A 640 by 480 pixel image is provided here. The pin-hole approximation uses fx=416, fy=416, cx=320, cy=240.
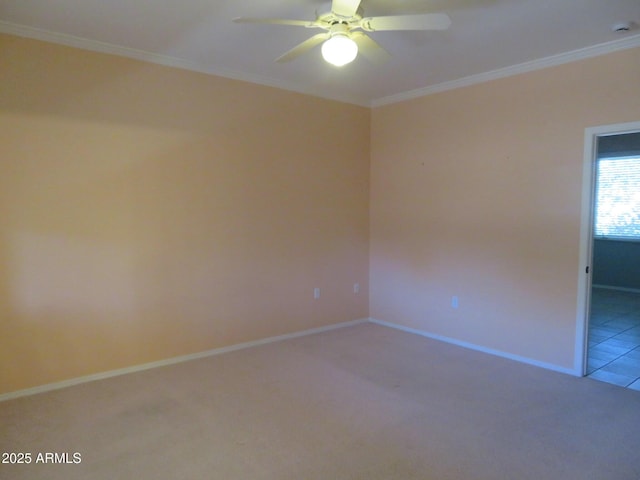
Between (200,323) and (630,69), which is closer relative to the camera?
(630,69)

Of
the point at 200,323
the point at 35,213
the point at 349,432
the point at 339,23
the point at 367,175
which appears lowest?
the point at 349,432

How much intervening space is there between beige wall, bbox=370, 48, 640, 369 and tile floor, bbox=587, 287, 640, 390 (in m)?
0.43

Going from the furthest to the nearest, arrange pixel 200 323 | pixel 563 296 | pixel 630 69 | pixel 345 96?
pixel 345 96 → pixel 200 323 → pixel 563 296 → pixel 630 69

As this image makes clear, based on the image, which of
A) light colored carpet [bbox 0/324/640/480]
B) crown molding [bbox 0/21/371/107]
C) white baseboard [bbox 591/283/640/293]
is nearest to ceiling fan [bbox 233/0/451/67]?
crown molding [bbox 0/21/371/107]

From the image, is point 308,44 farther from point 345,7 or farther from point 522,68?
point 522,68

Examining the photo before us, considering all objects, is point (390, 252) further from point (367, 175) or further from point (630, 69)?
point (630, 69)

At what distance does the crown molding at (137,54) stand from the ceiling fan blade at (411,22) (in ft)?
6.35

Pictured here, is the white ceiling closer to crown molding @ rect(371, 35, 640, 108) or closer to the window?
crown molding @ rect(371, 35, 640, 108)

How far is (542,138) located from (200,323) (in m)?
3.47

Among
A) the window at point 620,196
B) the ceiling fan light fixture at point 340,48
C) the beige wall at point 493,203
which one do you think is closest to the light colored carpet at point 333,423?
the beige wall at point 493,203

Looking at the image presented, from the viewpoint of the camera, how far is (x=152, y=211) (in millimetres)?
3562

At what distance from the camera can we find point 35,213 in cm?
305

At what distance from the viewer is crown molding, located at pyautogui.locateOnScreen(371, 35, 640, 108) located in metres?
3.12

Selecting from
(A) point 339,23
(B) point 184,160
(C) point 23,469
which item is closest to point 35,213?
(B) point 184,160
